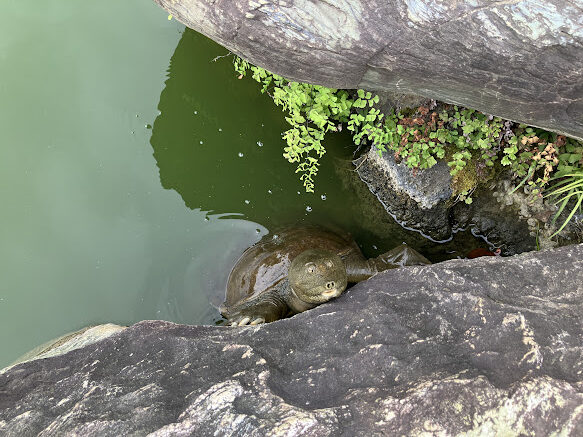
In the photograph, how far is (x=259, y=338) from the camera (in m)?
2.64

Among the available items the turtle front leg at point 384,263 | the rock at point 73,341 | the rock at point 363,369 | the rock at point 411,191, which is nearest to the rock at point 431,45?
the rock at point 363,369

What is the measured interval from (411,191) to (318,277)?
5.95 ft

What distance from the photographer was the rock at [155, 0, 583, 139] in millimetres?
2443

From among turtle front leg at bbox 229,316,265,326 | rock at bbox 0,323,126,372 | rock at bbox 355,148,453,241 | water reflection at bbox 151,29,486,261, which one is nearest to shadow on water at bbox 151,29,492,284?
water reflection at bbox 151,29,486,261

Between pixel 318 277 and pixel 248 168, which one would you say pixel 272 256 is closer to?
pixel 248 168

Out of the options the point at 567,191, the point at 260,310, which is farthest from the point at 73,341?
the point at 567,191

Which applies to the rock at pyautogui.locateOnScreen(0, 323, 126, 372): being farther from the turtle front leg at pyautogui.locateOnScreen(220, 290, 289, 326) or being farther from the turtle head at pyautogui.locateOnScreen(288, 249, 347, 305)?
the turtle head at pyautogui.locateOnScreen(288, 249, 347, 305)

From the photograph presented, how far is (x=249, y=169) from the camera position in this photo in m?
4.89

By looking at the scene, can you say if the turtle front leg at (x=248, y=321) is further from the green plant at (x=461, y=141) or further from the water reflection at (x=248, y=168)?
the green plant at (x=461, y=141)

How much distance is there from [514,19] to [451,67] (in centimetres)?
41

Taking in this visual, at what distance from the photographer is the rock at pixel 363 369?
2113 mm

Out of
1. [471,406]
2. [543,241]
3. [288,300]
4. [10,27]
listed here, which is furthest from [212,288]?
[10,27]

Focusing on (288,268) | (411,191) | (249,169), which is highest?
(249,169)

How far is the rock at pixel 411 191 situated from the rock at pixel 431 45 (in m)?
1.25
